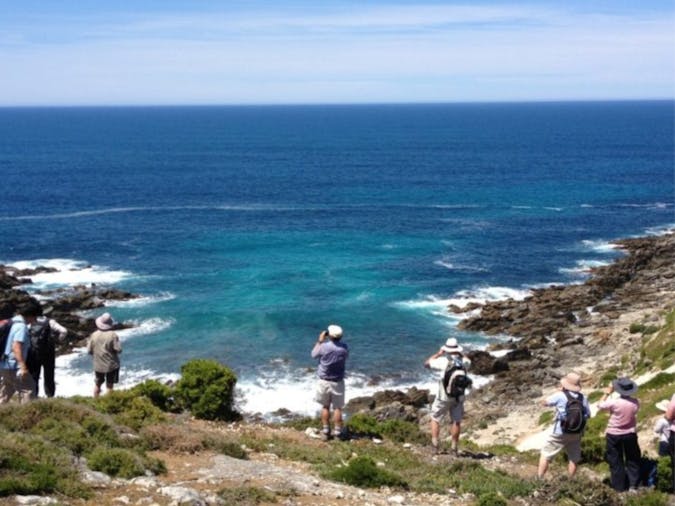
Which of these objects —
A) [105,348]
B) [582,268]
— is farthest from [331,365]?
[582,268]

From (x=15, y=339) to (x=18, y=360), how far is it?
36cm

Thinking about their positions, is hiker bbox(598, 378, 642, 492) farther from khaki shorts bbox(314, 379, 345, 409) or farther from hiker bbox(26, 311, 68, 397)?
hiker bbox(26, 311, 68, 397)

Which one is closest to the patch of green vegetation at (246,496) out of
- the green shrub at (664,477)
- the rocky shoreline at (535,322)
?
the green shrub at (664,477)

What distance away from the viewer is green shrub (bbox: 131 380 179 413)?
1761 cm

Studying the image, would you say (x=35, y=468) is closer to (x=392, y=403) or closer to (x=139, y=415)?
(x=139, y=415)

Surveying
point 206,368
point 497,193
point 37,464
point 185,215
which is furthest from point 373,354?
point 497,193

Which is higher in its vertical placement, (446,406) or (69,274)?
(446,406)

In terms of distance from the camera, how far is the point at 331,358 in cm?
1494

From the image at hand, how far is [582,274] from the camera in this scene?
61469mm

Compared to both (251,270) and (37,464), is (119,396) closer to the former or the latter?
(37,464)

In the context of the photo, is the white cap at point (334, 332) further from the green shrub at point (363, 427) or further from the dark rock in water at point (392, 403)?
the dark rock in water at point (392, 403)

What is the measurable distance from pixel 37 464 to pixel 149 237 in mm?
67230

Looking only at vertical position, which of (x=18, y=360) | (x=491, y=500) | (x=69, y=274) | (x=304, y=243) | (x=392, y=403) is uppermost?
(x=18, y=360)

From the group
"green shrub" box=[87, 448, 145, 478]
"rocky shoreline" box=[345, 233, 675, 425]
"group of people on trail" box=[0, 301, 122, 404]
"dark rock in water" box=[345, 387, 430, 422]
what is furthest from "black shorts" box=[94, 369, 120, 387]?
"dark rock in water" box=[345, 387, 430, 422]
